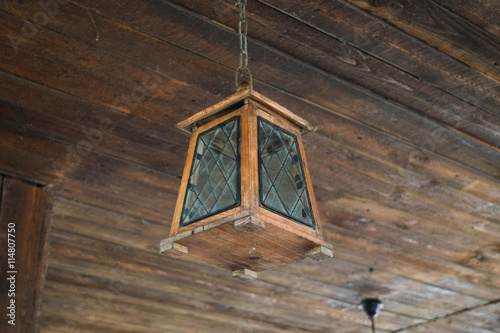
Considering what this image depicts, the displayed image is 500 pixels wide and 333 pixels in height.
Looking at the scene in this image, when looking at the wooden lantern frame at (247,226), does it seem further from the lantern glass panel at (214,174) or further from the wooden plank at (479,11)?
the wooden plank at (479,11)

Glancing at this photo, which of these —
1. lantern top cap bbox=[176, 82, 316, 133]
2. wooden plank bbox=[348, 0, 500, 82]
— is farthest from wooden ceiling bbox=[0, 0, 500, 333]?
lantern top cap bbox=[176, 82, 316, 133]

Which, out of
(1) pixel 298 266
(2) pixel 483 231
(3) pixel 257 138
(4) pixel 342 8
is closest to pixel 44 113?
(3) pixel 257 138

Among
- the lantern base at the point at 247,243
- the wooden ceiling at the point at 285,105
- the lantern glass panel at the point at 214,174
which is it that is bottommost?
the lantern base at the point at 247,243

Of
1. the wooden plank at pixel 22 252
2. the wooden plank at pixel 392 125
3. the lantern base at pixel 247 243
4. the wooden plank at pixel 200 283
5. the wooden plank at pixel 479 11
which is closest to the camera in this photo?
the lantern base at pixel 247 243

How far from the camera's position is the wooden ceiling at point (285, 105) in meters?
1.60

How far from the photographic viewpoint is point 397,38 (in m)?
1.66

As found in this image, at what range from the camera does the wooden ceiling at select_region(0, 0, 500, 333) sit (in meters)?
1.60

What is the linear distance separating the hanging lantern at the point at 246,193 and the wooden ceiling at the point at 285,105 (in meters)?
0.35

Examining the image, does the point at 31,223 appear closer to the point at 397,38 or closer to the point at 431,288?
the point at 397,38

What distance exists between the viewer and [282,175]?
133 centimetres

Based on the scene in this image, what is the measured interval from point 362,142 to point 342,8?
65cm

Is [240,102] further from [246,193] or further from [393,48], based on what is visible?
[393,48]

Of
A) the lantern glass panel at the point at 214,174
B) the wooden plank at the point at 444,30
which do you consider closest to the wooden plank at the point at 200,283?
the lantern glass panel at the point at 214,174

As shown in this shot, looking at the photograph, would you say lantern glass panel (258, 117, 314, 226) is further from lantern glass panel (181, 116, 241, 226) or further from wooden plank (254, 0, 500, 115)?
wooden plank (254, 0, 500, 115)
